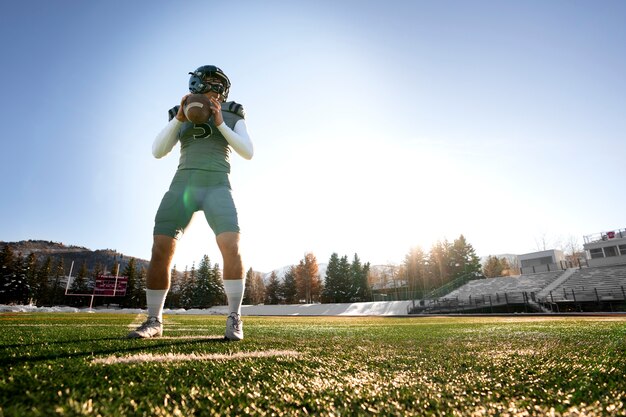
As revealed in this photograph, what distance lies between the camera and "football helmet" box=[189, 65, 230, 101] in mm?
3617

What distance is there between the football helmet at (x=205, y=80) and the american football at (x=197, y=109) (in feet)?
1.29

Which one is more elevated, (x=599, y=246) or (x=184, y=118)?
(x=599, y=246)

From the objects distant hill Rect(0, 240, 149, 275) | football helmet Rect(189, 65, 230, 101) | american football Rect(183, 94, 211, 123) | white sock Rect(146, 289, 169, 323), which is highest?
distant hill Rect(0, 240, 149, 275)

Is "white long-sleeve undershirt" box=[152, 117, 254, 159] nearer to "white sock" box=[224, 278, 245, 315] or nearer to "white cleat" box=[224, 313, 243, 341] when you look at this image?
"white sock" box=[224, 278, 245, 315]

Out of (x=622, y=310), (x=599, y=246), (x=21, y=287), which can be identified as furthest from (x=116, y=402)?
(x=21, y=287)

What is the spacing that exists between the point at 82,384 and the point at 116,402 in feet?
0.93

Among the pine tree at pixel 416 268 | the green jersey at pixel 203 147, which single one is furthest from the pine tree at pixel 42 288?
the green jersey at pixel 203 147

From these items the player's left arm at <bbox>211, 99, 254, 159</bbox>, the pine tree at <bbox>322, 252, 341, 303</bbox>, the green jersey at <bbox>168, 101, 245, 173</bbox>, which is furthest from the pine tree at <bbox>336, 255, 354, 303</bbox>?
the green jersey at <bbox>168, 101, 245, 173</bbox>

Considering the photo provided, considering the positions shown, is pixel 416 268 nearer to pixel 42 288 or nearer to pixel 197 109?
pixel 197 109

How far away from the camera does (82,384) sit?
3.58 ft

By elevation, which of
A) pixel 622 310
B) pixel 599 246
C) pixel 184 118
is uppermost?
pixel 599 246

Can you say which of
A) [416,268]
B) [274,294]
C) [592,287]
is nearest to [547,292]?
[592,287]

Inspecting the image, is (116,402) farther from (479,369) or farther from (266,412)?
(479,369)

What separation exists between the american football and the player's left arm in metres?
0.09
